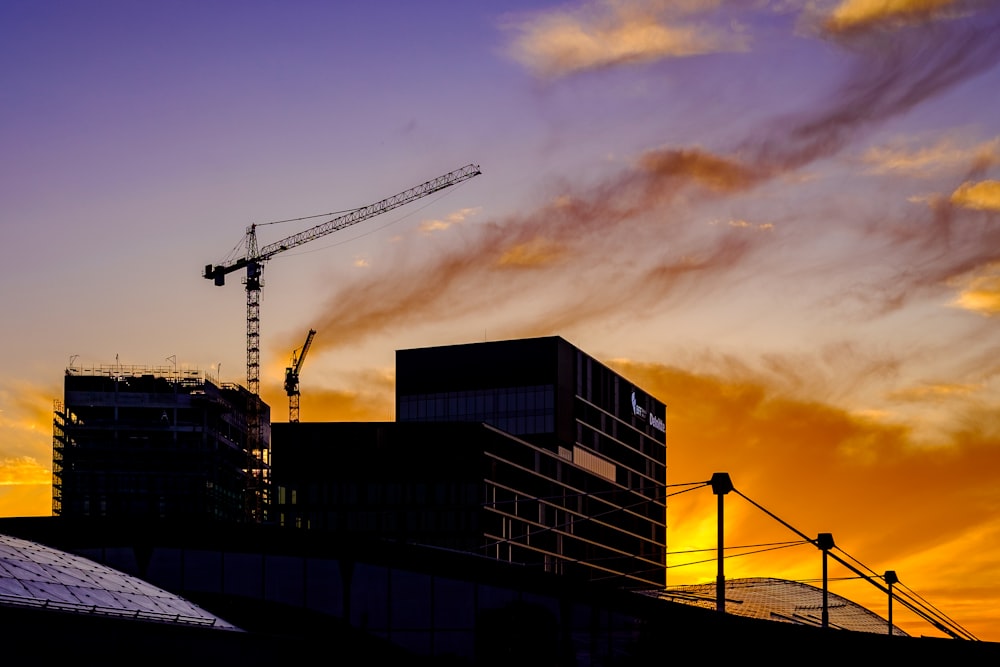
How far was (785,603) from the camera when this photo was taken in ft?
490

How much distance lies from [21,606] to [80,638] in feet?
7.29

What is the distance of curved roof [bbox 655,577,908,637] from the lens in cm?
13800

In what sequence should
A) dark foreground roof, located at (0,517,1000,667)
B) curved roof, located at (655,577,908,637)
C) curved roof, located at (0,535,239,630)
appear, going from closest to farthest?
curved roof, located at (0,535,239,630), dark foreground roof, located at (0,517,1000,667), curved roof, located at (655,577,908,637)

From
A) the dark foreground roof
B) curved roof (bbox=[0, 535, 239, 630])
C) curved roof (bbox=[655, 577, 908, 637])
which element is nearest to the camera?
curved roof (bbox=[0, 535, 239, 630])

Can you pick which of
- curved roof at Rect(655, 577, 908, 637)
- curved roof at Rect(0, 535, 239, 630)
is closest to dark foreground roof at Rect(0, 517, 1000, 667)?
curved roof at Rect(0, 535, 239, 630)

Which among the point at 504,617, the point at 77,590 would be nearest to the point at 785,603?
the point at 504,617

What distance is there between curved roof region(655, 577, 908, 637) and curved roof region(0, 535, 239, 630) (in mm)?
64809

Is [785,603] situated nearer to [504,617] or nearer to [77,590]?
[504,617]

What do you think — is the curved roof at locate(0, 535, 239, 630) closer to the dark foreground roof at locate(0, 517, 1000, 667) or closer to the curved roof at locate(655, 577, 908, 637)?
the dark foreground roof at locate(0, 517, 1000, 667)

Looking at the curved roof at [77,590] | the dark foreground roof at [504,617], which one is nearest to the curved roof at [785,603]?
the dark foreground roof at [504,617]

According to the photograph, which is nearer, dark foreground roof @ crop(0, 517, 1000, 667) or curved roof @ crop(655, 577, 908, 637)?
dark foreground roof @ crop(0, 517, 1000, 667)

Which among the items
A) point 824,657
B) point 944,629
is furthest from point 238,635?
point 944,629

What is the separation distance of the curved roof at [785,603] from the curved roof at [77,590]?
2552 inches

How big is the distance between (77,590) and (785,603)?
98721mm
